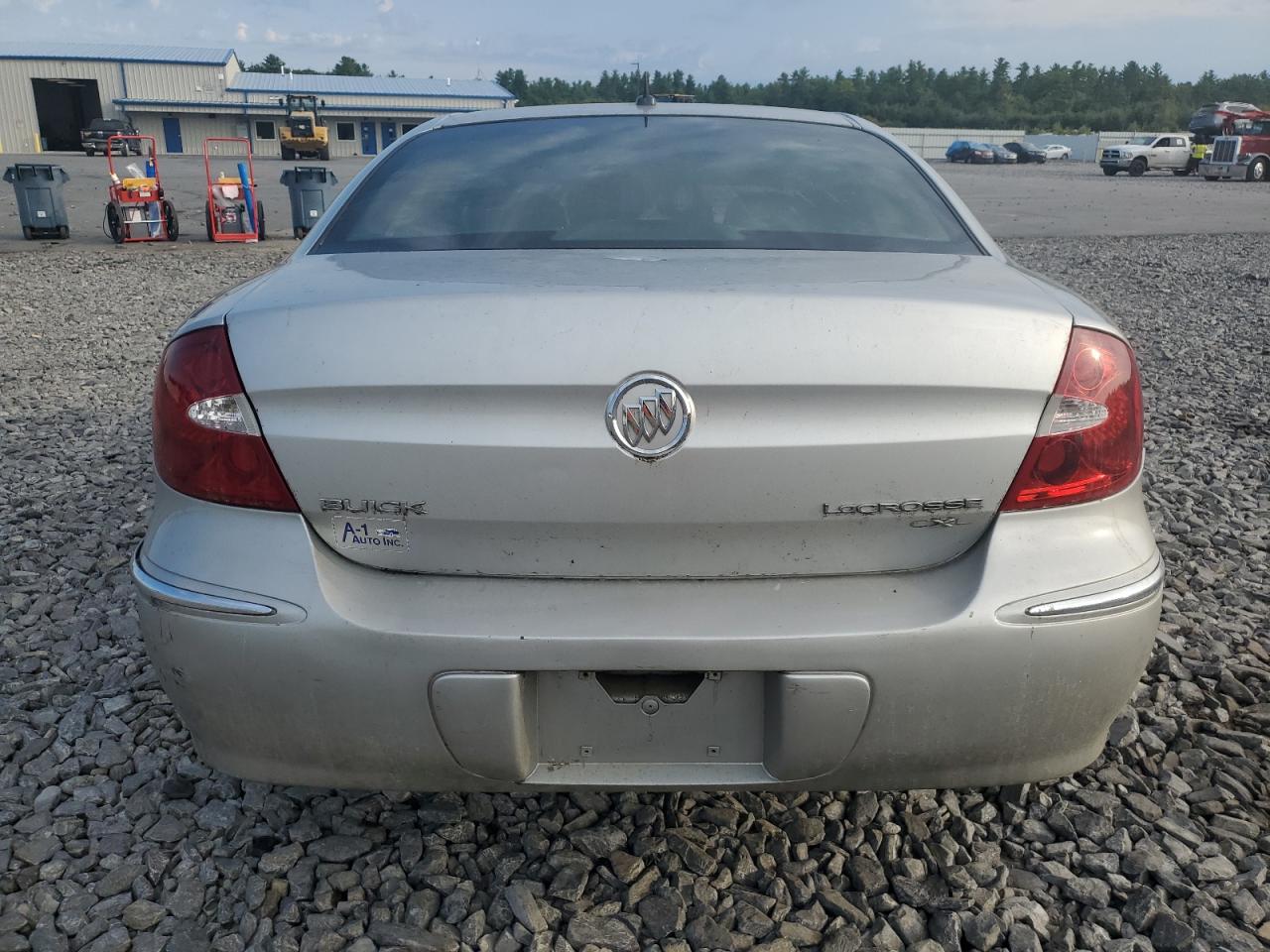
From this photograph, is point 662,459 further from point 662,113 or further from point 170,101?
point 170,101

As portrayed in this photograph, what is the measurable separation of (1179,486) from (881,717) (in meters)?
3.43

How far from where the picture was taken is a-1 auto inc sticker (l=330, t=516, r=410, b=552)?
1.68 metres

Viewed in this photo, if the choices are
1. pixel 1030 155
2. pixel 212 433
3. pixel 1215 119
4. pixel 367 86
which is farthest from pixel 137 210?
pixel 367 86

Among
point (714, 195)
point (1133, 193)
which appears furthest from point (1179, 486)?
point (1133, 193)

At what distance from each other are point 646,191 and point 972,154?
196ft

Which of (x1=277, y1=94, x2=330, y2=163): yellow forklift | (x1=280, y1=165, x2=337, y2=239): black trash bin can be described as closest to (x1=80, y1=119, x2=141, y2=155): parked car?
(x1=277, y1=94, x2=330, y2=163): yellow forklift

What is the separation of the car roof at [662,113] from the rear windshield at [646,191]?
58 millimetres

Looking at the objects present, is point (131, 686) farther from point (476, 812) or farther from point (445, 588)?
point (445, 588)

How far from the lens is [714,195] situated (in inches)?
98.4

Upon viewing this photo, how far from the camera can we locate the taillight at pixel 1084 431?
5.55 ft

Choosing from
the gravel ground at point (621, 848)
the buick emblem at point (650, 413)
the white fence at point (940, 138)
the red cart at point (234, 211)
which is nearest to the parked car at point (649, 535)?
the buick emblem at point (650, 413)

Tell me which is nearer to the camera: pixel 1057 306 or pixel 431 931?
pixel 1057 306

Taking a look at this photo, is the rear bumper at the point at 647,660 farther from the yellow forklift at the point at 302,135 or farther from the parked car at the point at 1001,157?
the parked car at the point at 1001,157

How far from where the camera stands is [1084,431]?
172 cm
